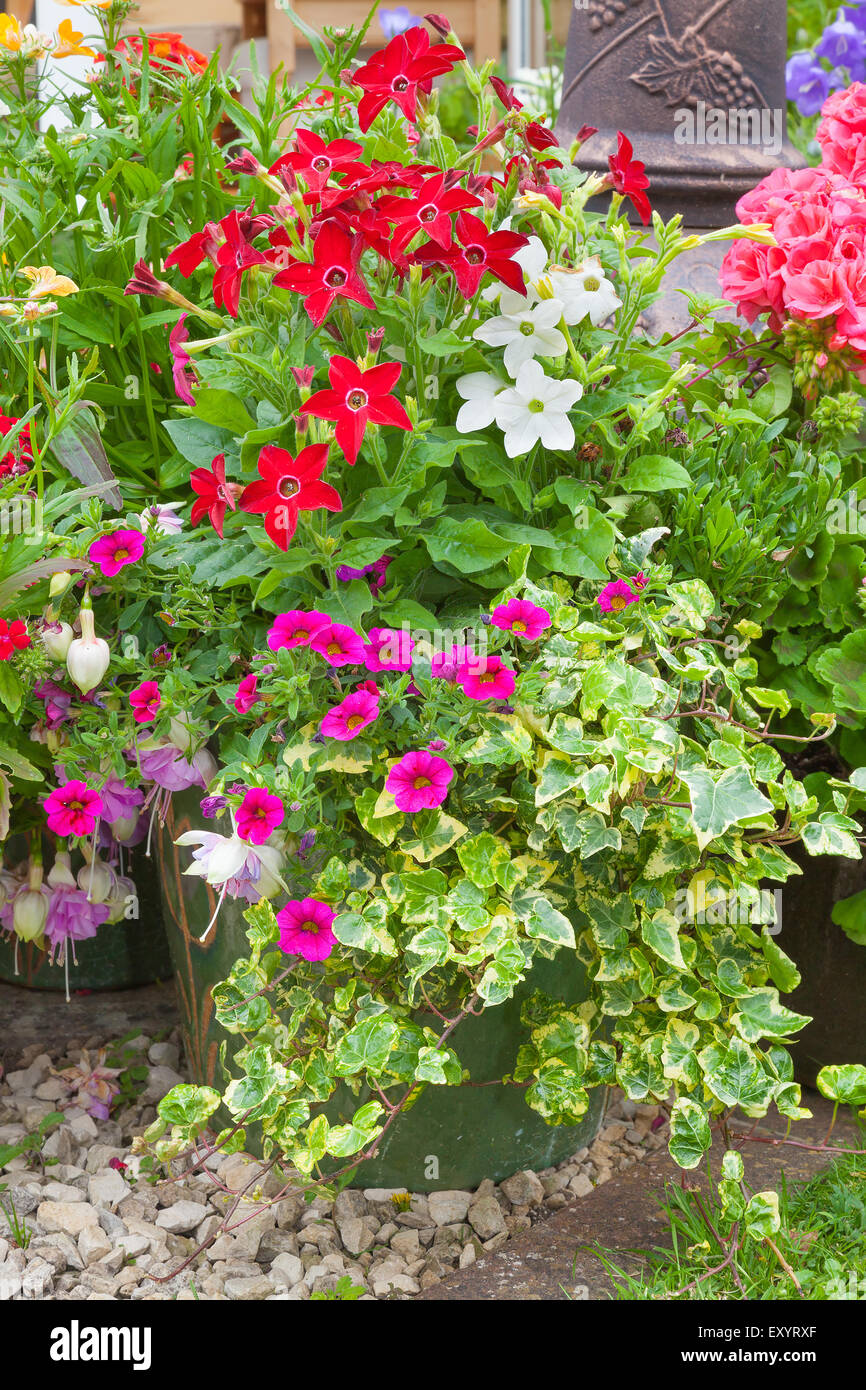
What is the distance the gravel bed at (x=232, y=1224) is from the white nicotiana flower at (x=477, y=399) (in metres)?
0.85

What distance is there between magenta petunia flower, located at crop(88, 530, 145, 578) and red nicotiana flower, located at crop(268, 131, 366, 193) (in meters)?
0.43

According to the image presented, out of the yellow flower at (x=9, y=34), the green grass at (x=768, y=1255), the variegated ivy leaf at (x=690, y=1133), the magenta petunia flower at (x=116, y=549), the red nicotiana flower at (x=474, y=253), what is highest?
the yellow flower at (x=9, y=34)

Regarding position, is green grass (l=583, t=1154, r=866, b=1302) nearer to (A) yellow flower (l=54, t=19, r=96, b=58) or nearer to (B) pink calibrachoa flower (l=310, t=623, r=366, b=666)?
(B) pink calibrachoa flower (l=310, t=623, r=366, b=666)

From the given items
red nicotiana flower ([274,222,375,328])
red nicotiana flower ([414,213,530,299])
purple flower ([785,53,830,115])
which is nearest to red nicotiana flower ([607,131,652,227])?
red nicotiana flower ([414,213,530,299])

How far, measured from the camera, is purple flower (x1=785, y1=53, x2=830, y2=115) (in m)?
3.45

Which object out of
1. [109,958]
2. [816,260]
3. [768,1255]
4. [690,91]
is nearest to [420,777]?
[768,1255]

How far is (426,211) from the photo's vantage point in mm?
1270

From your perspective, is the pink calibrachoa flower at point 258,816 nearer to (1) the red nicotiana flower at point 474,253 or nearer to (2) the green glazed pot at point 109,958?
(1) the red nicotiana flower at point 474,253

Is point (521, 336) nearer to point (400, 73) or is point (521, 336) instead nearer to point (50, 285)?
point (400, 73)

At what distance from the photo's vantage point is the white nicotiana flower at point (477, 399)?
1417 mm

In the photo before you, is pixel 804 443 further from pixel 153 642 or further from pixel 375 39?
pixel 375 39

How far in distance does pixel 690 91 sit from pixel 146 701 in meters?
1.66

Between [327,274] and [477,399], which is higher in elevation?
[327,274]

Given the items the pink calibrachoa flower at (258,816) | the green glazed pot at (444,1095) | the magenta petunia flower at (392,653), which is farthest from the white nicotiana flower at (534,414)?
the green glazed pot at (444,1095)
